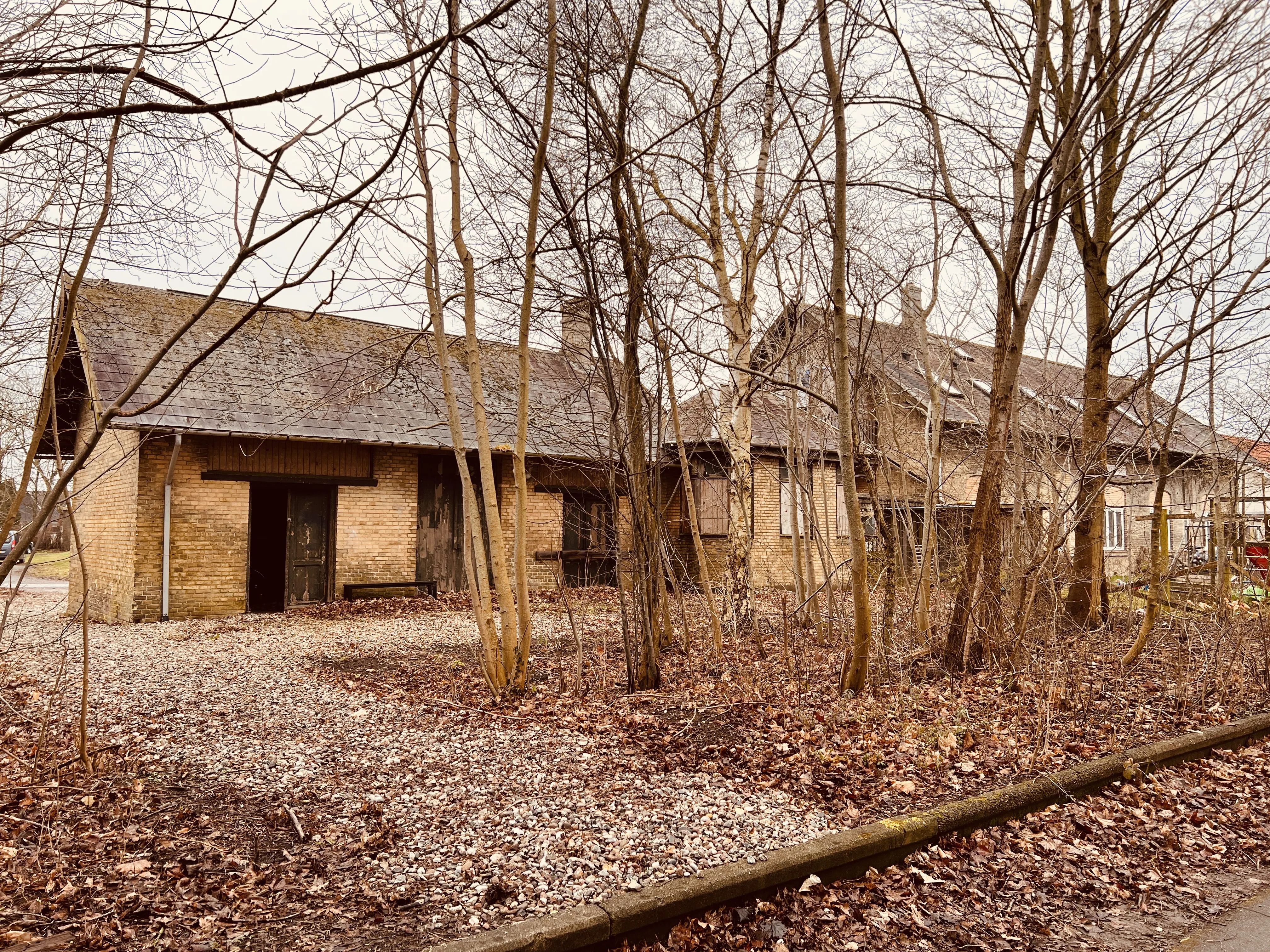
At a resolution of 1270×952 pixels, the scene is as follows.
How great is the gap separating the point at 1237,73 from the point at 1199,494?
66.0 feet

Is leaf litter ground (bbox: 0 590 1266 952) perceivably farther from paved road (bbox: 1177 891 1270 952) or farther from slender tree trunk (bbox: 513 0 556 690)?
slender tree trunk (bbox: 513 0 556 690)

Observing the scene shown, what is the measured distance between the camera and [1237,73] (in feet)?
21.9

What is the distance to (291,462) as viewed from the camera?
13.5 m

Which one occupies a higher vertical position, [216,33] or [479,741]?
[216,33]

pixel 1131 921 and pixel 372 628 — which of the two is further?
pixel 372 628

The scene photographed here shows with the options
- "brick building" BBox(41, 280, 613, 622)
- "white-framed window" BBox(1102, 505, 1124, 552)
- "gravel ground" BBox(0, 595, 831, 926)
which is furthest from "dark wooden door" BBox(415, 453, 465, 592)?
"white-framed window" BBox(1102, 505, 1124, 552)

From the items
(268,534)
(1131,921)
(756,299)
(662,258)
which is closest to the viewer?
(1131,921)

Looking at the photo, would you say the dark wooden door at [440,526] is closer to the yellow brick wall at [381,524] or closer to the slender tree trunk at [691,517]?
the yellow brick wall at [381,524]

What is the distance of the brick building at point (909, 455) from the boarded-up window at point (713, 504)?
31 millimetres

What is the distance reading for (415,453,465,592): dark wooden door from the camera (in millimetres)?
15039

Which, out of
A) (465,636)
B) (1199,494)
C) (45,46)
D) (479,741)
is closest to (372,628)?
(465,636)

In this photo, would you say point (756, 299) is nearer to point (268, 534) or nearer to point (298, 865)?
point (298, 865)

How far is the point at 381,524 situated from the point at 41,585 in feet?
58.7

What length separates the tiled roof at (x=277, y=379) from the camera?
1205cm
